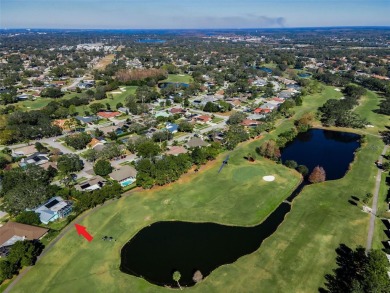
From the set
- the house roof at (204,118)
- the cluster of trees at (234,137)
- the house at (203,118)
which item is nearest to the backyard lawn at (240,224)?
the cluster of trees at (234,137)

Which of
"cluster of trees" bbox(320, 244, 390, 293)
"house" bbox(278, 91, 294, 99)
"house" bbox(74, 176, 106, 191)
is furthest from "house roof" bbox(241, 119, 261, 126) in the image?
"cluster of trees" bbox(320, 244, 390, 293)

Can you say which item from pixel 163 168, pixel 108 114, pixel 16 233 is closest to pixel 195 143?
pixel 163 168

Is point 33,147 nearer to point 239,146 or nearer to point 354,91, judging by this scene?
point 239,146

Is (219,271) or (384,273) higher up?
(384,273)

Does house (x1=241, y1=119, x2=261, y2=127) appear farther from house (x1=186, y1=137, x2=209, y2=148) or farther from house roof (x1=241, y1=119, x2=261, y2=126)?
house (x1=186, y1=137, x2=209, y2=148)

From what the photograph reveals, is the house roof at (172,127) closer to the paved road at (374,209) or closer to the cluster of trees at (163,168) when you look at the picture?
the cluster of trees at (163,168)

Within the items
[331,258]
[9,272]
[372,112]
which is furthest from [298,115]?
[9,272]

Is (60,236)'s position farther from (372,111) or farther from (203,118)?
(372,111)
